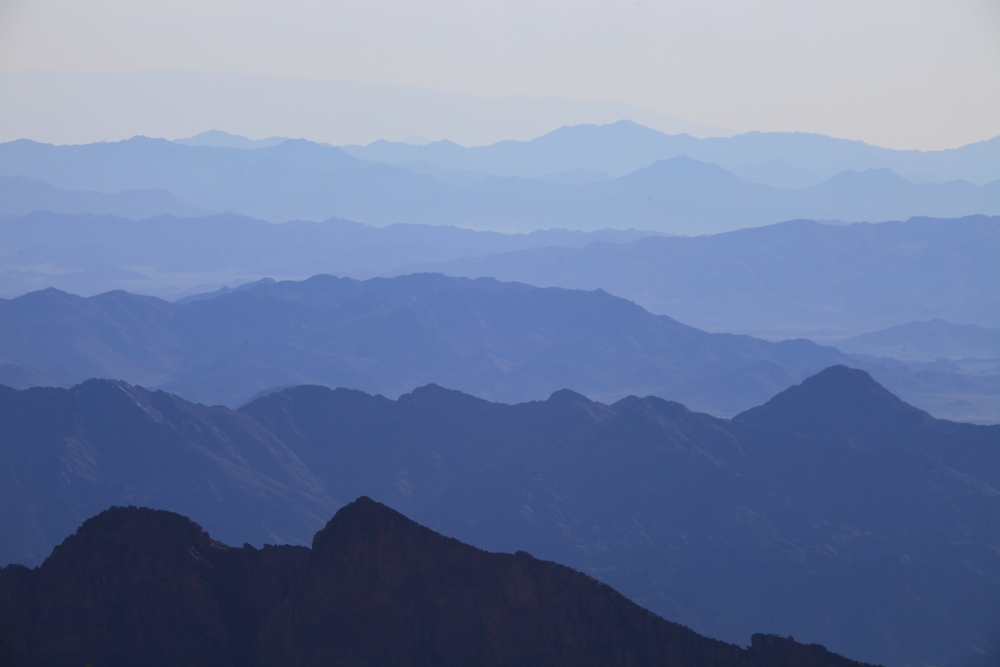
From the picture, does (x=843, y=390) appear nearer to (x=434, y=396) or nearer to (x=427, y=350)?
(x=434, y=396)

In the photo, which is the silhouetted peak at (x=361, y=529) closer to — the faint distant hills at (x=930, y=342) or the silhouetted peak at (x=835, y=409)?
the silhouetted peak at (x=835, y=409)

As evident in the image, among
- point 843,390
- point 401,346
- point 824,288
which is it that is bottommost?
point 843,390

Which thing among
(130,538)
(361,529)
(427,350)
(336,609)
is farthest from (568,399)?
(427,350)

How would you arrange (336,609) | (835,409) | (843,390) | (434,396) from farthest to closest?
(434,396)
(843,390)
(835,409)
(336,609)

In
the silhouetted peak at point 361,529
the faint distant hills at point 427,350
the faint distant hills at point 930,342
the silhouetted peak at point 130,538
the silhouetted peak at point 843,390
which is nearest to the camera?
the silhouetted peak at point 361,529

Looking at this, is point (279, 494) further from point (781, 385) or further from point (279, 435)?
point (781, 385)

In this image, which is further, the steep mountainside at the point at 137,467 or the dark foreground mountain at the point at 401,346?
the dark foreground mountain at the point at 401,346

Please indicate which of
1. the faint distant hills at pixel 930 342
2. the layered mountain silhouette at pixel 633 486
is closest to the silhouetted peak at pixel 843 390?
the layered mountain silhouette at pixel 633 486
